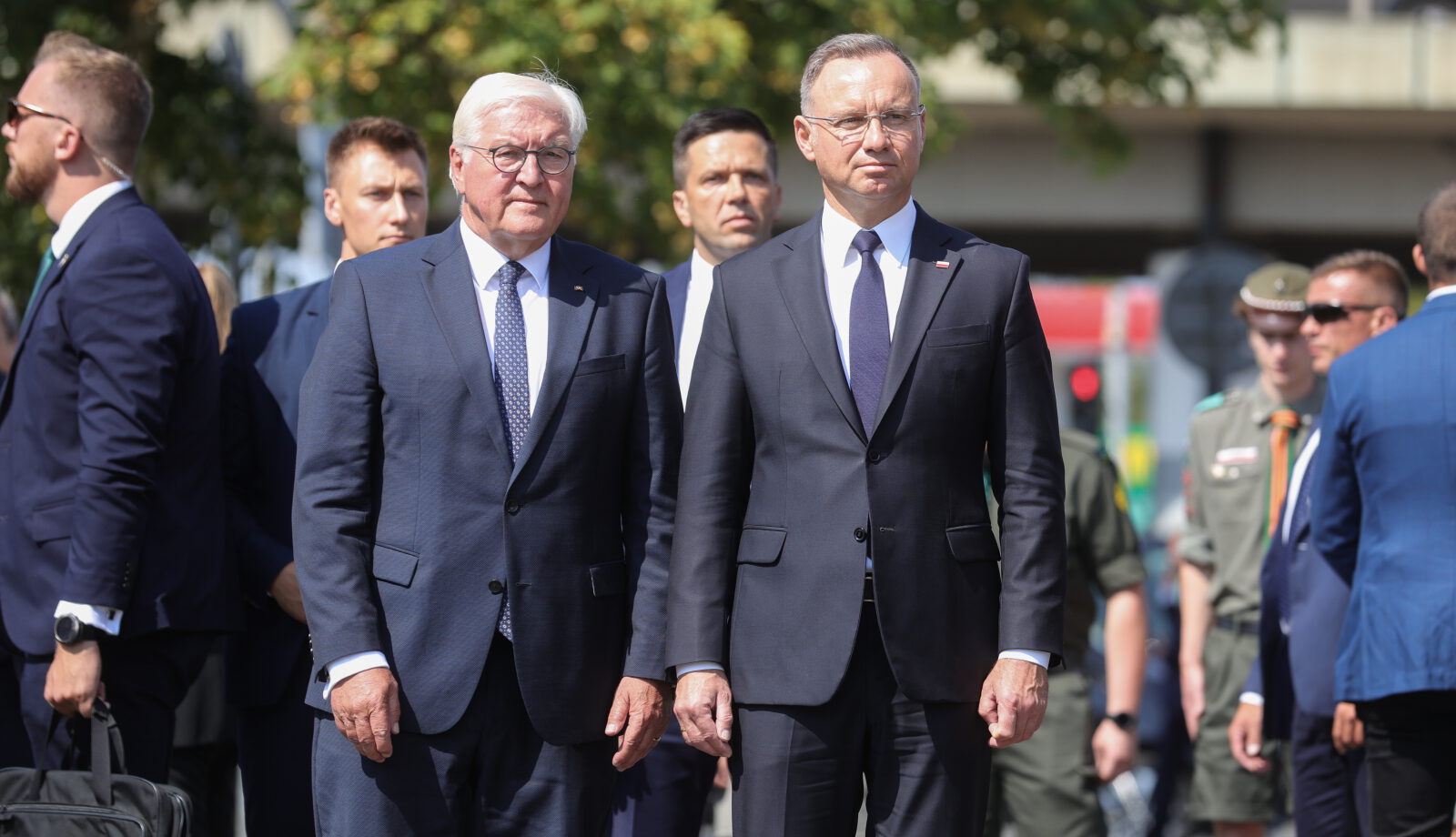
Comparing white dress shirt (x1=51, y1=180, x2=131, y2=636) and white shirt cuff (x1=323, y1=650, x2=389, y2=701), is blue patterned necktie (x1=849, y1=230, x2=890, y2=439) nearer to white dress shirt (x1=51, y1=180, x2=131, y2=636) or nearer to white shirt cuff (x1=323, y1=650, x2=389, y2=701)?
white shirt cuff (x1=323, y1=650, x2=389, y2=701)

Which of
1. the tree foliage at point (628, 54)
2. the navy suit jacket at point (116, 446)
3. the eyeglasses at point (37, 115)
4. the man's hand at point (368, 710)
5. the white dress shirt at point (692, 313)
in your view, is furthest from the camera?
the tree foliage at point (628, 54)

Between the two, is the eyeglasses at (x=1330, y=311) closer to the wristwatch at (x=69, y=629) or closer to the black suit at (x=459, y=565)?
the black suit at (x=459, y=565)

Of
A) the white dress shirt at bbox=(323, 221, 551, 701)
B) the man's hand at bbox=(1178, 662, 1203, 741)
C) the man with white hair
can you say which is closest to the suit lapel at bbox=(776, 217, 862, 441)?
the man with white hair

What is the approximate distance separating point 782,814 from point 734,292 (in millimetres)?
1194

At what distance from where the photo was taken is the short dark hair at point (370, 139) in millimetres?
5645

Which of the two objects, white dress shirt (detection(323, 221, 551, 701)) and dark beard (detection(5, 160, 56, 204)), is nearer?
white dress shirt (detection(323, 221, 551, 701))

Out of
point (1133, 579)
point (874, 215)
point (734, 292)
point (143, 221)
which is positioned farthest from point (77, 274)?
point (1133, 579)

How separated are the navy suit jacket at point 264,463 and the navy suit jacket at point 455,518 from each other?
1030mm

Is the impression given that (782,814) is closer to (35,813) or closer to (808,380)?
(808,380)

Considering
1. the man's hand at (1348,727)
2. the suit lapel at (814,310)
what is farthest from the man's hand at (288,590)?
the man's hand at (1348,727)

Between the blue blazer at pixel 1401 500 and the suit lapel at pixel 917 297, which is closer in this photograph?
the suit lapel at pixel 917 297

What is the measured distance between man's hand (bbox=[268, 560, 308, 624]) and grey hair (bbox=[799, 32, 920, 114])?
1941 mm

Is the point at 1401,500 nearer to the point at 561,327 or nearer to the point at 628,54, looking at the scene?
the point at 561,327

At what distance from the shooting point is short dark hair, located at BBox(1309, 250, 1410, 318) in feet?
21.2
